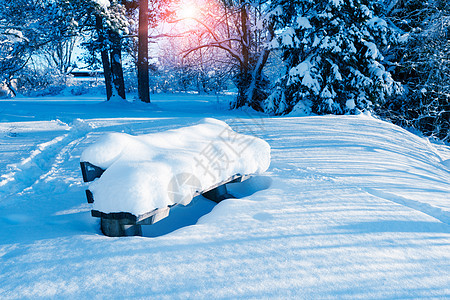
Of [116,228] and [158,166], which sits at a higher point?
[158,166]

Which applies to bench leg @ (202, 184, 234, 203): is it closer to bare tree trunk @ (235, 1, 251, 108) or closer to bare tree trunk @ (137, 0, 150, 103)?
bare tree trunk @ (137, 0, 150, 103)

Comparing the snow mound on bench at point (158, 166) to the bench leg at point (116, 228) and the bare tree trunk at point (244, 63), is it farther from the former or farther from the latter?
the bare tree trunk at point (244, 63)

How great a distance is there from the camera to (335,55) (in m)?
11.1

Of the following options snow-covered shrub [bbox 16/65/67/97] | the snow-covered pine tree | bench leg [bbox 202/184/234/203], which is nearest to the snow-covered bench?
bench leg [bbox 202/184/234/203]

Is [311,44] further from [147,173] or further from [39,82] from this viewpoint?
[39,82]

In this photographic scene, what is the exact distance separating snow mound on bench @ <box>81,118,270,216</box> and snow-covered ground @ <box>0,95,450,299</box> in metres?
0.31

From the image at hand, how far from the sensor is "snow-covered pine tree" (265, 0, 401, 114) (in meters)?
10.5

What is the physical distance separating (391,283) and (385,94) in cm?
1122

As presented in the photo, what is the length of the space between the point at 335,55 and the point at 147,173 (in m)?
10.8

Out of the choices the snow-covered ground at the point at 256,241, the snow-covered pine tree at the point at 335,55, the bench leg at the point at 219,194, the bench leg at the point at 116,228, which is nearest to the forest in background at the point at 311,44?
the snow-covered pine tree at the point at 335,55

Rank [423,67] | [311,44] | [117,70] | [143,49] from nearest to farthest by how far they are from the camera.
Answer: [311,44] < [423,67] < [143,49] < [117,70]

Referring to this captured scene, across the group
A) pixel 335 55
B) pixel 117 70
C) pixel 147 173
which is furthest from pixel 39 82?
pixel 147 173

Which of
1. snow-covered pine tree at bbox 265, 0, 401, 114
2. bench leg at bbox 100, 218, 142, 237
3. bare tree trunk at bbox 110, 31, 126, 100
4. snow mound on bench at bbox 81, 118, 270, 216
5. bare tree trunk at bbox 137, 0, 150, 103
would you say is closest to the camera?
snow mound on bench at bbox 81, 118, 270, 216

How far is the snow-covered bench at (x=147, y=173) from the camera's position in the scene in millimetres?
2096
